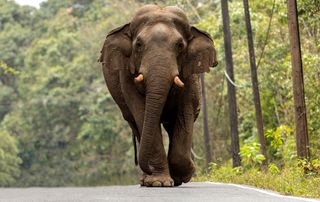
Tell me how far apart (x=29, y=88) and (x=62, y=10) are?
1690 centimetres

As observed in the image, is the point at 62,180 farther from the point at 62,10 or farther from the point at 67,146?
the point at 62,10

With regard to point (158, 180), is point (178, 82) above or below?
above

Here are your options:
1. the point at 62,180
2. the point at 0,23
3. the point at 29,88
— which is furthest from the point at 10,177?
the point at 0,23

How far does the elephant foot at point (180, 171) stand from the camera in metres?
17.4

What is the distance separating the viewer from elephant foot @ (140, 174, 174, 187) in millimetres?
16281

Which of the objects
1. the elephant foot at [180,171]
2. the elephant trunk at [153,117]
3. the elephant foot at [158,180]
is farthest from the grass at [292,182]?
the elephant trunk at [153,117]

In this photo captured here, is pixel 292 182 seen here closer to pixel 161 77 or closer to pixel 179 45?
pixel 161 77

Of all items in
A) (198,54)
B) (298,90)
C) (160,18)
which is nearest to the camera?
(160,18)

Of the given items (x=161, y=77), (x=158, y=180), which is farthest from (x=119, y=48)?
(x=158, y=180)

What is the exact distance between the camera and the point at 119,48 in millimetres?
17812

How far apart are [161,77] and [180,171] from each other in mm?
2011

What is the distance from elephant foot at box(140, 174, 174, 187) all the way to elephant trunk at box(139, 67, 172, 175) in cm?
17

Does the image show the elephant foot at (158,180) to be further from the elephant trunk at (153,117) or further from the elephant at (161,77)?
the elephant trunk at (153,117)

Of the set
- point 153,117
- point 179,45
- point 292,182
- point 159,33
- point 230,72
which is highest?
point 159,33
